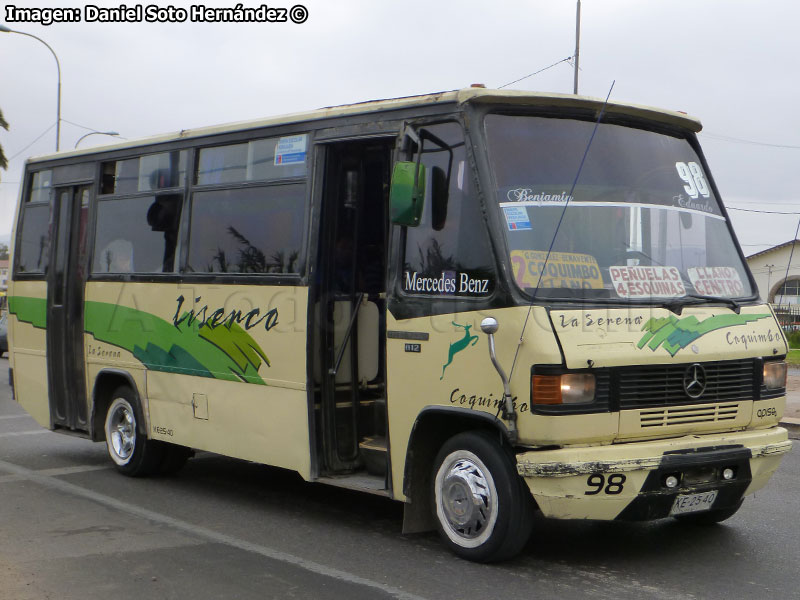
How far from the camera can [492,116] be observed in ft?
20.4

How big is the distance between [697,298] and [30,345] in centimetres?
721

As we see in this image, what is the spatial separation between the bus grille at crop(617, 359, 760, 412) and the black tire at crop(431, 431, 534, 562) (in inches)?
30.1

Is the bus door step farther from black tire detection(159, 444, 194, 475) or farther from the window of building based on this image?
the window of building

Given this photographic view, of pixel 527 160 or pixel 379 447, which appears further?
pixel 379 447

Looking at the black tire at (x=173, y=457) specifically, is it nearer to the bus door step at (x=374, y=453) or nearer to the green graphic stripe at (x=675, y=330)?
the bus door step at (x=374, y=453)

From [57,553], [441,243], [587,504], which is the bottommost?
[57,553]

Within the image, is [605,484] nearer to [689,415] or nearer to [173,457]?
[689,415]

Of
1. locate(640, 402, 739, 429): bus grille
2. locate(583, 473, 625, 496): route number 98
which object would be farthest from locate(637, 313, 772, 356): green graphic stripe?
locate(583, 473, 625, 496): route number 98

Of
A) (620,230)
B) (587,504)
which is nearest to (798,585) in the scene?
(587,504)

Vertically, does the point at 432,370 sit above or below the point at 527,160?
below

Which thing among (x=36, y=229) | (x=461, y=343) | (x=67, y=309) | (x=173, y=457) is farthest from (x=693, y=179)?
(x=36, y=229)

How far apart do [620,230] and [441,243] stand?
1085mm

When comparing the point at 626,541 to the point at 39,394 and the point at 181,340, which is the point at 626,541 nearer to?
the point at 181,340

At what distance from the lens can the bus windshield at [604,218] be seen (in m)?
5.99
